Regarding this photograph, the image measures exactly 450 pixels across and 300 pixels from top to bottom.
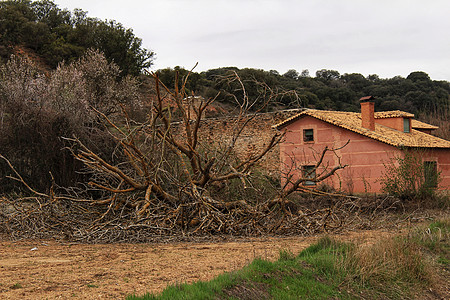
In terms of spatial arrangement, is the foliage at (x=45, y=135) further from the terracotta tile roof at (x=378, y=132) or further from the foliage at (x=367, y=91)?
the foliage at (x=367, y=91)

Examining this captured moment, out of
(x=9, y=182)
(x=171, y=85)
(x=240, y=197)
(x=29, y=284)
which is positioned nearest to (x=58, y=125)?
(x=9, y=182)

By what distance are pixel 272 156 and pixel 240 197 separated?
40.9 feet

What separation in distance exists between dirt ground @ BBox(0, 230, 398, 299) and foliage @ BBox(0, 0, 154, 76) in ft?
97.2

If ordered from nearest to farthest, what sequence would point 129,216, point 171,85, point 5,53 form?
point 129,216 → point 5,53 → point 171,85

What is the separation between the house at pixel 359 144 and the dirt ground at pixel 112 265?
461 inches

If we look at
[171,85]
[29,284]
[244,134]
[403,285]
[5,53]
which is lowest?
[403,285]

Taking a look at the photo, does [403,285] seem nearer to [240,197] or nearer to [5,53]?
[240,197]

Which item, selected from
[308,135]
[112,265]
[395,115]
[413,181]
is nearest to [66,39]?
[308,135]

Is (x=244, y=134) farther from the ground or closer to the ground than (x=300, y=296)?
farther from the ground

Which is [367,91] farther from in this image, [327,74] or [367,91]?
[327,74]

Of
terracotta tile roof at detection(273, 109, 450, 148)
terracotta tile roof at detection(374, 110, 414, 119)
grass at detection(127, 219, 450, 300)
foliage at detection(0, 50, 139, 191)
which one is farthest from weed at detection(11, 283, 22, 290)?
terracotta tile roof at detection(374, 110, 414, 119)

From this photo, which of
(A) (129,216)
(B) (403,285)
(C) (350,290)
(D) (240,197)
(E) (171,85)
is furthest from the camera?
(E) (171,85)

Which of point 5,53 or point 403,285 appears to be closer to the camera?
point 403,285

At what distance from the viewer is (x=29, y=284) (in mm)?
5750
